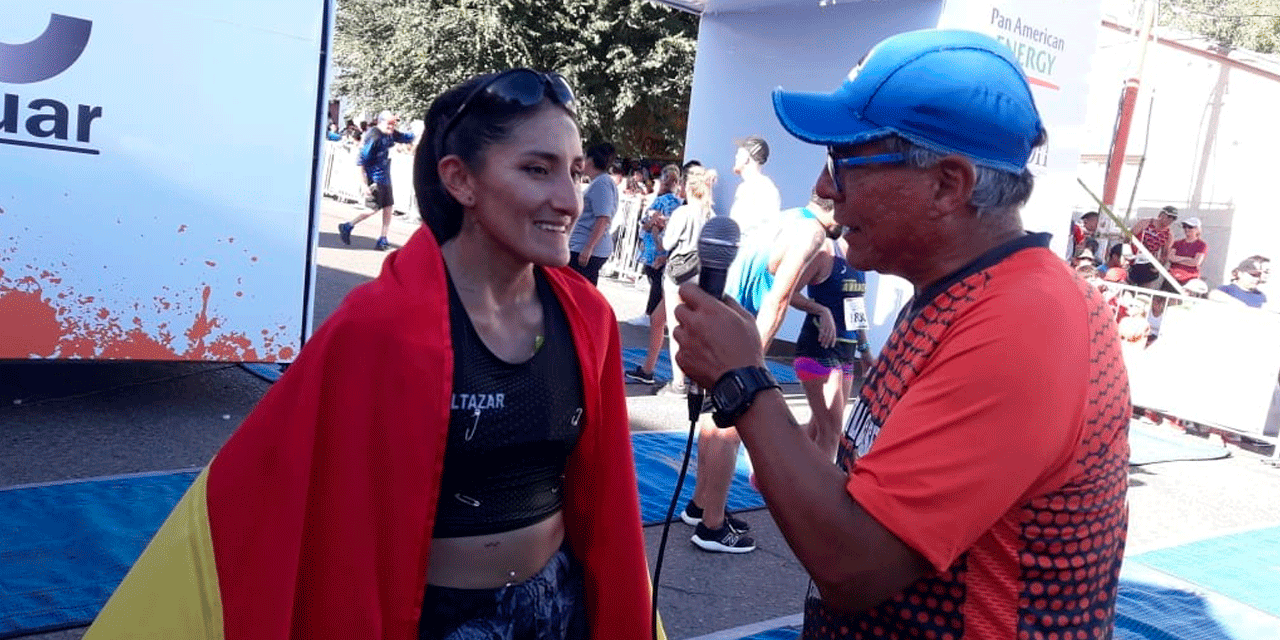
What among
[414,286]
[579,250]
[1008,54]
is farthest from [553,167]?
[579,250]

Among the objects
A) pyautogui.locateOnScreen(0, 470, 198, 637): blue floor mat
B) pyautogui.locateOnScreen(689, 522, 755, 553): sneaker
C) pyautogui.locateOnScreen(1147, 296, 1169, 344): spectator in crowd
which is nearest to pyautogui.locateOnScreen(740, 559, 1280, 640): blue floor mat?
pyautogui.locateOnScreen(689, 522, 755, 553): sneaker

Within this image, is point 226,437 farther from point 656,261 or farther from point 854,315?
point 656,261

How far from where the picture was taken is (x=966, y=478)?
1366 millimetres

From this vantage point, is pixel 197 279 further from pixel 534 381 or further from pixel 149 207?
pixel 534 381

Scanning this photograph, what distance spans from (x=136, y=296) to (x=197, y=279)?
331 millimetres

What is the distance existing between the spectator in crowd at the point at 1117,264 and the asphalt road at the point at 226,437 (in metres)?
2.60

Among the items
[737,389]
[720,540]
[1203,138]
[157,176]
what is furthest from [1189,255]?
[737,389]

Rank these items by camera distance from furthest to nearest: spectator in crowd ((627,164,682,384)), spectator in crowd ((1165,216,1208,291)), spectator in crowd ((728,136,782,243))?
spectator in crowd ((1165,216,1208,291)) → spectator in crowd ((627,164,682,384)) → spectator in crowd ((728,136,782,243))

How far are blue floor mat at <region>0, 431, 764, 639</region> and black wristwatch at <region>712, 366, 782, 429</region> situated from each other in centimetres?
304

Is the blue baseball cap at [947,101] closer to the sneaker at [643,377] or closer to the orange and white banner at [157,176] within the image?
the orange and white banner at [157,176]

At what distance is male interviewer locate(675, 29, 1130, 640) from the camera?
4.53ft

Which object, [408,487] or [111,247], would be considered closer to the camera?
[408,487]

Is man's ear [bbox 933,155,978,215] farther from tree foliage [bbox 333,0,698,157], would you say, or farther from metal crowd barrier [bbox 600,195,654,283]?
tree foliage [bbox 333,0,698,157]

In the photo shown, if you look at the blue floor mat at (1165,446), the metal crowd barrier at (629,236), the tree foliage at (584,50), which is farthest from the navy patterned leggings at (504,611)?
the tree foliage at (584,50)
